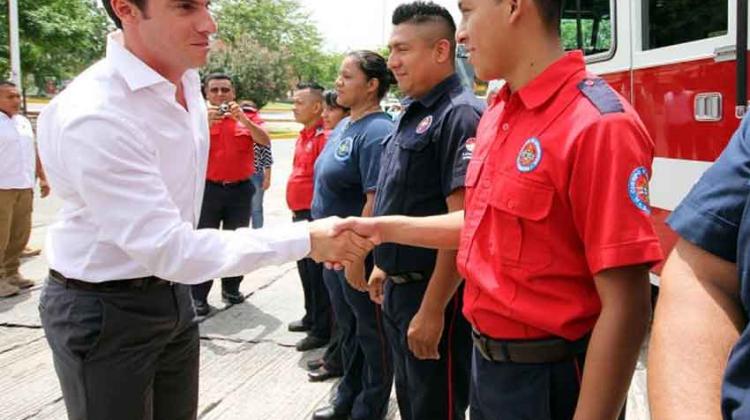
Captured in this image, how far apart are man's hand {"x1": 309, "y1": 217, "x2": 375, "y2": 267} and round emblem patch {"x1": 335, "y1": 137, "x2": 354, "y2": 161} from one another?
47.3 inches

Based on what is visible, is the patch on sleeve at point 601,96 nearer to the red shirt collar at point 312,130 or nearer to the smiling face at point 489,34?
the smiling face at point 489,34

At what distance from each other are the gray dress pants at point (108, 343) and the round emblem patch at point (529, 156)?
3.59 feet

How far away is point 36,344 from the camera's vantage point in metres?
4.51

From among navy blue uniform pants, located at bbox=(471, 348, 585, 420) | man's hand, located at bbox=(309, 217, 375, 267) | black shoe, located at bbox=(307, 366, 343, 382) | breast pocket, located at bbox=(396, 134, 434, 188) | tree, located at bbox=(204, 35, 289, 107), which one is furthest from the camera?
tree, located at bbox=(204, 35, 289, 107)

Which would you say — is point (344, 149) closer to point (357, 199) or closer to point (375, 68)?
point (357, 199)

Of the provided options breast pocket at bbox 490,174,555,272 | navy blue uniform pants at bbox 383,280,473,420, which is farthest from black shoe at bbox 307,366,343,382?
breast pocket at bbox 490,174,555,272

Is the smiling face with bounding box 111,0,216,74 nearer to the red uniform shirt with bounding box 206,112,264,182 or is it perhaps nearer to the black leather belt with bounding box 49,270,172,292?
the black leather belt with bounding box 49,270,172,292

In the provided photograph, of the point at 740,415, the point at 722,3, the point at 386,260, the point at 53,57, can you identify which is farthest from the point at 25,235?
the point at 53,57

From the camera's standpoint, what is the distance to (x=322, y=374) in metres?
3.96

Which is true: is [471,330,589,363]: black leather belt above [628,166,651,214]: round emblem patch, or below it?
below

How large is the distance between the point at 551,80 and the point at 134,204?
3.56ft

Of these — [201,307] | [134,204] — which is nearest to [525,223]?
[134,204]

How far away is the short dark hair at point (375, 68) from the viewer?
11.5 feet

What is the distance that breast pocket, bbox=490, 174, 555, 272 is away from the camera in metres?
1.50
